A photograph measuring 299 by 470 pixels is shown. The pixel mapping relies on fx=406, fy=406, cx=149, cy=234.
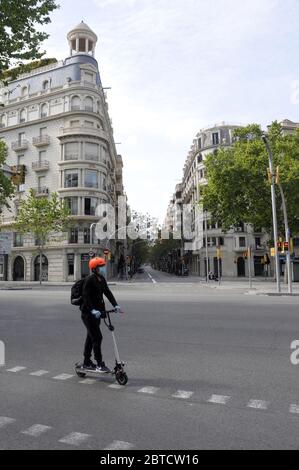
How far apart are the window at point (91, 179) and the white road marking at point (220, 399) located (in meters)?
43.7

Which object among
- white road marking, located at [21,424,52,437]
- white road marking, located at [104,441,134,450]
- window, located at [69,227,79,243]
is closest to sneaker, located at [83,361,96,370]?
white road marking, located at [21,424,52,437]

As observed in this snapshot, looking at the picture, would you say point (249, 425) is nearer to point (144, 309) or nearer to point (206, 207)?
point (144, 309)

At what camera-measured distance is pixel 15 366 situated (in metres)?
6.52

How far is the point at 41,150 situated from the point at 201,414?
4948cm

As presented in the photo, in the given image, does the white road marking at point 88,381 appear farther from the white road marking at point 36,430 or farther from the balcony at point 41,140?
the balcony at point 41,140

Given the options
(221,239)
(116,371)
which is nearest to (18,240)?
(221,239)

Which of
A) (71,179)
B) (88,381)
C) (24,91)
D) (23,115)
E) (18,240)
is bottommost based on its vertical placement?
(88,381)

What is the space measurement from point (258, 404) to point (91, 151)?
150ft

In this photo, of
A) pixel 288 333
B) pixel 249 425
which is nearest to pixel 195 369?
pixel 249 425

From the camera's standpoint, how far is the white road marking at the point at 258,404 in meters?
4.50

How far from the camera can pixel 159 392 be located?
511 cm

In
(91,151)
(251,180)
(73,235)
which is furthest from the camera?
(91,151)

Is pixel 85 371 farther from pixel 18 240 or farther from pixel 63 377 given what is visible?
pixel 18 240

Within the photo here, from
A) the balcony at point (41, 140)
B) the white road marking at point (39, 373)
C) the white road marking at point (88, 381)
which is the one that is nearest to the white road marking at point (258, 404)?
the white road marking at point (88, 381)
